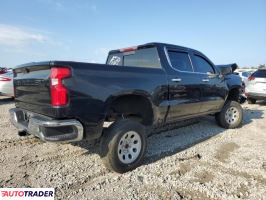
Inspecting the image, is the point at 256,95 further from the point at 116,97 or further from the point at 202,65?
the point at 116,97

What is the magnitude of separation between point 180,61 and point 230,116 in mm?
2496

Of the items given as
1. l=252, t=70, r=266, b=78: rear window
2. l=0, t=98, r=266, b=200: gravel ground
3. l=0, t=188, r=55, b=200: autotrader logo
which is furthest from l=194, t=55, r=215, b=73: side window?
l=252, t=70, r=266, b=78: rear window

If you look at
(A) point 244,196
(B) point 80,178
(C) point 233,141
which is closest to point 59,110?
(B) point 80,178

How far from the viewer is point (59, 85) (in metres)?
2.98

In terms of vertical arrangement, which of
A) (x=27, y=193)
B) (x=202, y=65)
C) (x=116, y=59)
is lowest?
(x=27, y=193)

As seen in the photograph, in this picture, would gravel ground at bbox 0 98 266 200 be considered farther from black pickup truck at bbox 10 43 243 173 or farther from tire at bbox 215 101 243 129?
tire at bbox 215 101 243 129

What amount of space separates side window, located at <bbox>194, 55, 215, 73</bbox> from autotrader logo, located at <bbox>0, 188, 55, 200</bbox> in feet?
11.9

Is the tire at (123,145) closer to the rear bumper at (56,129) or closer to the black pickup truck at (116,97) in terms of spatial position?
the black pickup truck at (116,97)

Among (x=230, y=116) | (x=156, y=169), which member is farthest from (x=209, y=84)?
(x=156, y=169)

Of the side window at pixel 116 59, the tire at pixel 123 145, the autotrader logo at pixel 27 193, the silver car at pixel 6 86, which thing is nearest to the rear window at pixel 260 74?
the side window at pixel 116 59

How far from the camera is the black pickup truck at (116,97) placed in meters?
3.06

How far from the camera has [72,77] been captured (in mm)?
3031

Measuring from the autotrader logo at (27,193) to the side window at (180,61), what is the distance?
293 cm

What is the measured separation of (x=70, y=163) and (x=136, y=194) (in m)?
1.38
